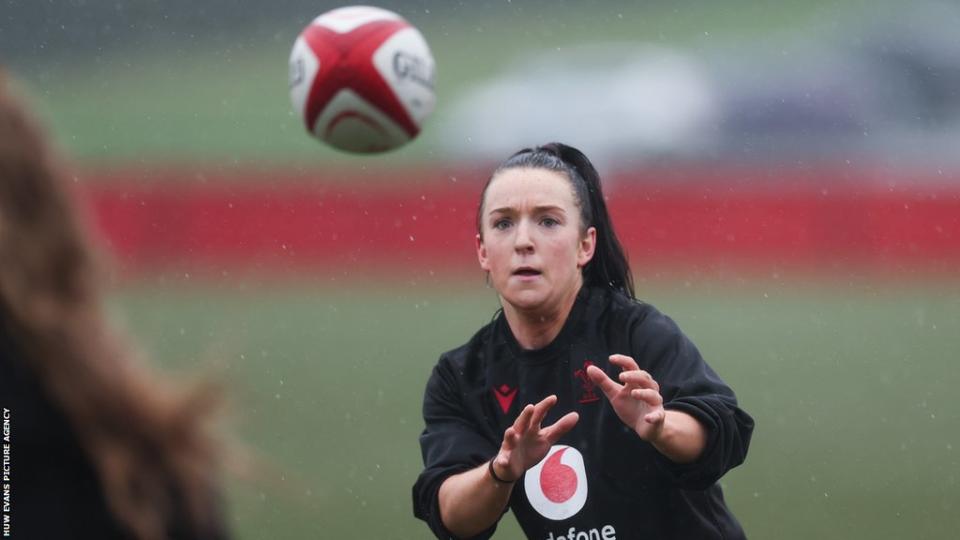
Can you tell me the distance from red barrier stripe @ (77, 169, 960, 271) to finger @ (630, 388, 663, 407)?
11.1 meters

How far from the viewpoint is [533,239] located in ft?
13.8

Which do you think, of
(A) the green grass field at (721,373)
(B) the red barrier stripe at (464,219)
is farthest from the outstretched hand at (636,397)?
(B) the red barrier stripe at (464,219)

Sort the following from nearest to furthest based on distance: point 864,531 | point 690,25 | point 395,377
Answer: point 864,531, point 395,377, point 690,25

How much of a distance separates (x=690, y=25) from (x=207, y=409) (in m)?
17.7

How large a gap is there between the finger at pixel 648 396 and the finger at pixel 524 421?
26 centimetres

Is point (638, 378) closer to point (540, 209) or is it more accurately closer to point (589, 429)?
point (589, 429)

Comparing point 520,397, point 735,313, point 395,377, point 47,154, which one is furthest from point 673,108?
point 47,154

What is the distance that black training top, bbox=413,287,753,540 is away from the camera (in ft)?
13.0

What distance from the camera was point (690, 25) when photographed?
19016mm

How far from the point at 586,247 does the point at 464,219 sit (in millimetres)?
11411

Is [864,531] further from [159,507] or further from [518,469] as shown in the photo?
[159,507]

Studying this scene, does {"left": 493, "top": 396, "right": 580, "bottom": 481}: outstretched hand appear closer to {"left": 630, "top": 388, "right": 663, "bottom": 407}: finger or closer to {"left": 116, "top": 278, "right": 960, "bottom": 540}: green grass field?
{"left": 630, "top": 388, "right": 663, "bottom": 407}: finger

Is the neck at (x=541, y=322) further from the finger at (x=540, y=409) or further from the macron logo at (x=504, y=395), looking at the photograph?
the finger at (x=540, y=409)

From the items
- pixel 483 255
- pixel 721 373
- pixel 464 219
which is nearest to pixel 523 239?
pixel 483 255
